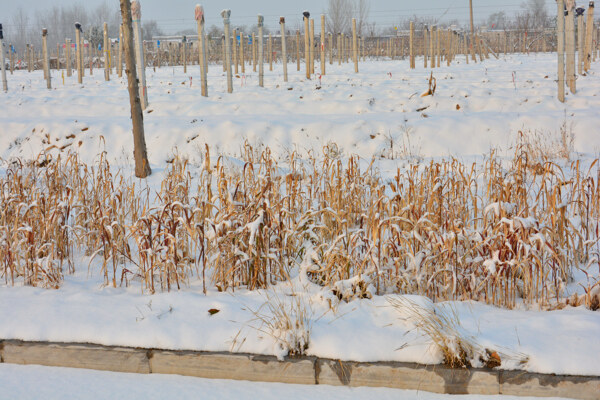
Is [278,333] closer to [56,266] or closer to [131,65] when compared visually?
[56,266]

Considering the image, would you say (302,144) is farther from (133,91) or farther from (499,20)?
(499,20)

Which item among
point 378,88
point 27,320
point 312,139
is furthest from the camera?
point 378,88

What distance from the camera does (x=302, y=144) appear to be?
34.2 feet

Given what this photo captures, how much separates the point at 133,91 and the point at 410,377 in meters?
5.40

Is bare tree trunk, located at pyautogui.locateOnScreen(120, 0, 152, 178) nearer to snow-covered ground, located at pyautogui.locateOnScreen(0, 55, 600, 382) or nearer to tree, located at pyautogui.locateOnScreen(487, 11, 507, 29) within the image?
snow-covered ground, located at pyautogui.locateOnScreen(0, 55, 600, 382)

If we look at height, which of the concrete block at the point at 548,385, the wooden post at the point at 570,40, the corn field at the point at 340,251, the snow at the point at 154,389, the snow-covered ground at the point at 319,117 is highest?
the wooden post at the point at 570,40

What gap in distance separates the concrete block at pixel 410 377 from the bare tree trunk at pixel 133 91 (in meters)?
5.05

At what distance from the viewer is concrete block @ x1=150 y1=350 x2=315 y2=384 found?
2918 mm

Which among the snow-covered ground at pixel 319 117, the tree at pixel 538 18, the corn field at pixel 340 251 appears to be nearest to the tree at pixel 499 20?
the tree at pixel 538 18

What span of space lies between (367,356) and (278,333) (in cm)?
45

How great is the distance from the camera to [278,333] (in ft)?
9.91

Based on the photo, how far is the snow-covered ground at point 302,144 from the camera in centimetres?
298

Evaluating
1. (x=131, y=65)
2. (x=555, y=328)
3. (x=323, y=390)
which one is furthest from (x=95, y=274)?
(x=131, y=65)

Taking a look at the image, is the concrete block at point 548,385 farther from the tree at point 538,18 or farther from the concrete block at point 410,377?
the tree at point 538,18
